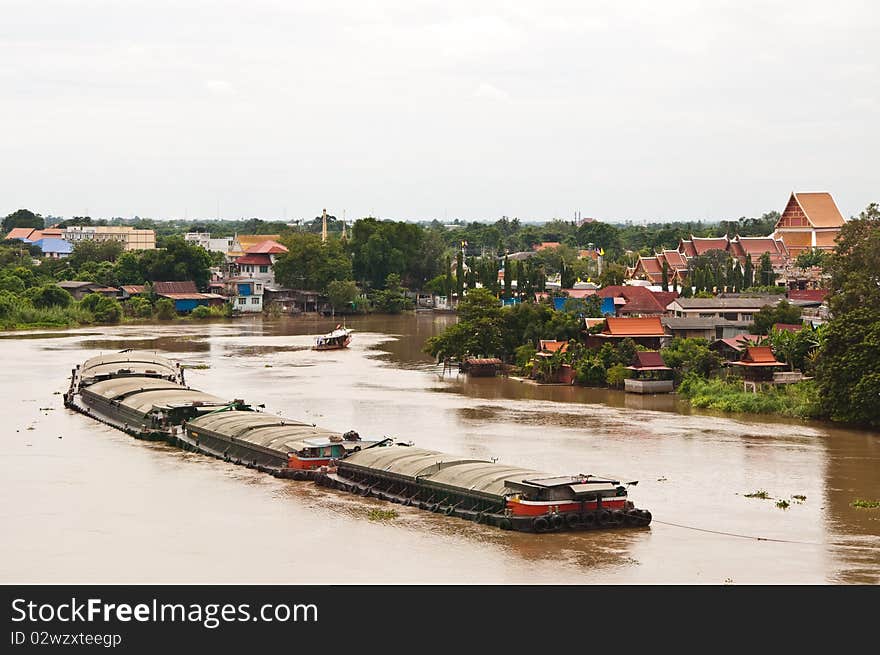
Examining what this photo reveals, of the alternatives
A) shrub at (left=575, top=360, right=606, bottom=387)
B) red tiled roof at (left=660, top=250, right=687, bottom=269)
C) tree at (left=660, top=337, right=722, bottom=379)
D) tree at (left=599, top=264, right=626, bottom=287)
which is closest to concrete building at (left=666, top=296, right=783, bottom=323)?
tree at (left=660, top=337, right=722, bottom=379)

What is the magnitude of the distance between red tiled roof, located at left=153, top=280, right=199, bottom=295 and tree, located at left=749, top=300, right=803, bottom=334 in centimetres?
3352

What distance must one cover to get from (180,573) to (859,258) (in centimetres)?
2057

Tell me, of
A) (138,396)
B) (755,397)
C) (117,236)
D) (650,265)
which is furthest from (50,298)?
(755,397)

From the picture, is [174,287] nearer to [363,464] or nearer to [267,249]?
[267,249]

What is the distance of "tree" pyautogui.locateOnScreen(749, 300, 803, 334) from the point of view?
3416 centimetres

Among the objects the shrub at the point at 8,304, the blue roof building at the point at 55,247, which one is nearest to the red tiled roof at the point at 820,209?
the shrub at the point at 8,304

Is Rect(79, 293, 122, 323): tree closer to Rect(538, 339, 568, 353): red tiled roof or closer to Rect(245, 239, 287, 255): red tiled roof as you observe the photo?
Rect(245, 239, 287, 255): red tiled roof

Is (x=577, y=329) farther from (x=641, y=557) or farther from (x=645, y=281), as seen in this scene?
(x=645, y=281)

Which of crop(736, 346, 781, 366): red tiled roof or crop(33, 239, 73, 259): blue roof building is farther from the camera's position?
crop(33, 239, 73, 259): blue roof building

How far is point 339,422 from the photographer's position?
82.1ft

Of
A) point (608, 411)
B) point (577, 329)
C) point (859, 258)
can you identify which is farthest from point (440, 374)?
point (859, 258)

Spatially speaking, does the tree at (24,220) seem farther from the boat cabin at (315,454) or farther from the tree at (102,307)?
the boat cabin at (315,454)

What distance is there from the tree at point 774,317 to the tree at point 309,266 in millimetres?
31896

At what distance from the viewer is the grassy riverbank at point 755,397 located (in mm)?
26234
